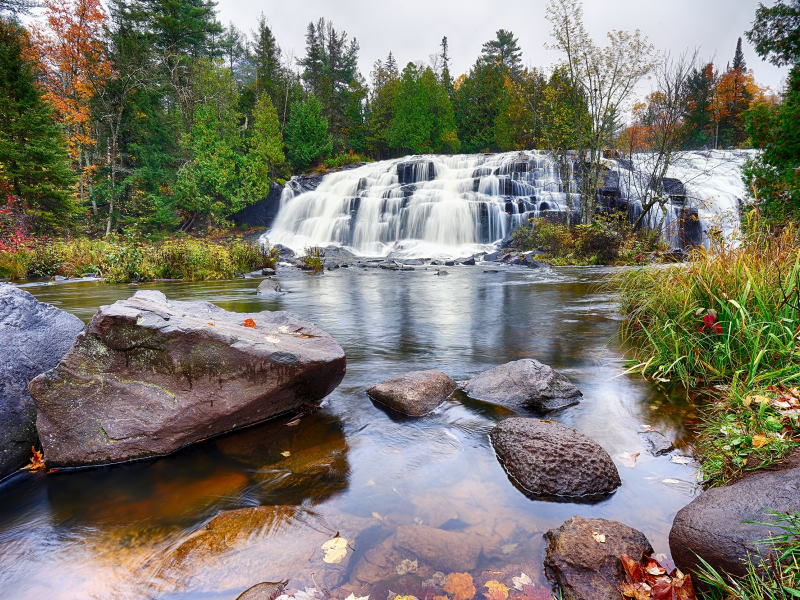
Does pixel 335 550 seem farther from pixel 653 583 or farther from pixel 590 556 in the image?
pixel 653 583

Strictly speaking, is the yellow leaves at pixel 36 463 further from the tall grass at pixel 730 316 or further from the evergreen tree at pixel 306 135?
the evergreen tree at pixel 306 135

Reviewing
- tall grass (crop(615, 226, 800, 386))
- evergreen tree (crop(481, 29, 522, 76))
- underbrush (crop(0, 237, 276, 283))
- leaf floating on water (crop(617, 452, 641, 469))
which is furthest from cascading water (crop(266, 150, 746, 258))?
evergreen tree (crop(481, 29, 522, 76))

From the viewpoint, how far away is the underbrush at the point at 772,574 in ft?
4.73

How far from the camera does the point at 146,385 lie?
9.48 ft

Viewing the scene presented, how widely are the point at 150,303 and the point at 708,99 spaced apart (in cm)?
5185

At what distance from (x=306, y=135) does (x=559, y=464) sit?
35.6 meters

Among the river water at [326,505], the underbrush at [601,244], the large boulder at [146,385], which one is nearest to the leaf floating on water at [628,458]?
the river water at [326,505]

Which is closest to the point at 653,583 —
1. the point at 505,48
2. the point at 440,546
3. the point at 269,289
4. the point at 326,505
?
the point at 440,546

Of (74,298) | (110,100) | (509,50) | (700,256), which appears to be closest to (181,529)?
(700,256)

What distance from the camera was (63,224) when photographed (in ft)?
57.8

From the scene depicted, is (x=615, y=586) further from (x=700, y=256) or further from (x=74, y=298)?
(x=74, y=298)


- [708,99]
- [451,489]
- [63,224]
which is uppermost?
[708,99]

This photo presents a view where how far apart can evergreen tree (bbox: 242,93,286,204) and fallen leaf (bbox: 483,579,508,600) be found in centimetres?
2955

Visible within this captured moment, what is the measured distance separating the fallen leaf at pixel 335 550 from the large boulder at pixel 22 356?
7.79 feet
